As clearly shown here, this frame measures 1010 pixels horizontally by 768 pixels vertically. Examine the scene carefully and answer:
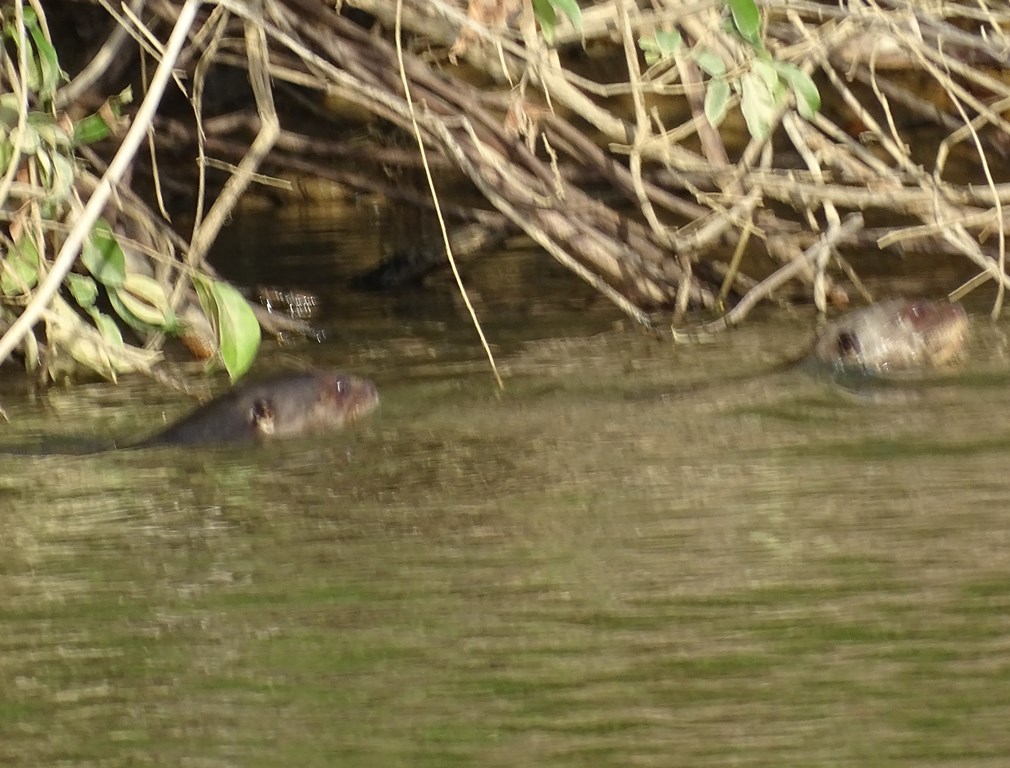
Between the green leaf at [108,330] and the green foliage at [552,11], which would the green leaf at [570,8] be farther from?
the green leaf at [108,330]

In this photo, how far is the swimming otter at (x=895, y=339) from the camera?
2746 millimetres

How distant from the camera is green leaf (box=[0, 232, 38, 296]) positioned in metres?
2.48

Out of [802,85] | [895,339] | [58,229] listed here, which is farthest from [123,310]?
[895,339]

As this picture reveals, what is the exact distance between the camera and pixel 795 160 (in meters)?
4.14

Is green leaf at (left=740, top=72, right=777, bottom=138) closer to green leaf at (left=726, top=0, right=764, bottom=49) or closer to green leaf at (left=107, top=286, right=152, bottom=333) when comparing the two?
green leaf at (left=726, top=0, right=764, bottom=49)

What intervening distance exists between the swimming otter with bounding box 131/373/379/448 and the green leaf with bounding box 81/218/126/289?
10.0 inches

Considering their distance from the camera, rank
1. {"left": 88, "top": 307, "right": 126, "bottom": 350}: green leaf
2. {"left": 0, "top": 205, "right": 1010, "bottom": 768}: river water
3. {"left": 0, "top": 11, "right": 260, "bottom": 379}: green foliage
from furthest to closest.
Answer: {"left": 88, "top": 307, "right": 126, "bottom": 350}: green leaf
{"left": 0, "top": 11, "right": 260, "bottom": 379}: green foliage
{"left": 0, "top": 205, "right": 1010, "bottom": 768}: river water

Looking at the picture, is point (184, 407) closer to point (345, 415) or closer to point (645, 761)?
point (345, 415)

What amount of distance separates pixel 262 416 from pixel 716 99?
Answer: 876 mm

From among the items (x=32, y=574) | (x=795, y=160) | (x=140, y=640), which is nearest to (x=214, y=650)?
(x=140, y=640)

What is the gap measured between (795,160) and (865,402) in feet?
5.89

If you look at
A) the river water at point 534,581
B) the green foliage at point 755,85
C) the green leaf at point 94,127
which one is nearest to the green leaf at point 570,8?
the green foliage at point 755,85

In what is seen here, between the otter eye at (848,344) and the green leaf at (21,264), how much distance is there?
1384 mm

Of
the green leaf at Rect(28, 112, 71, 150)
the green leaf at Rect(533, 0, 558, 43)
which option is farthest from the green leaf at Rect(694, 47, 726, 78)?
the green leaf at Rect(28, 112, 71, 150)
